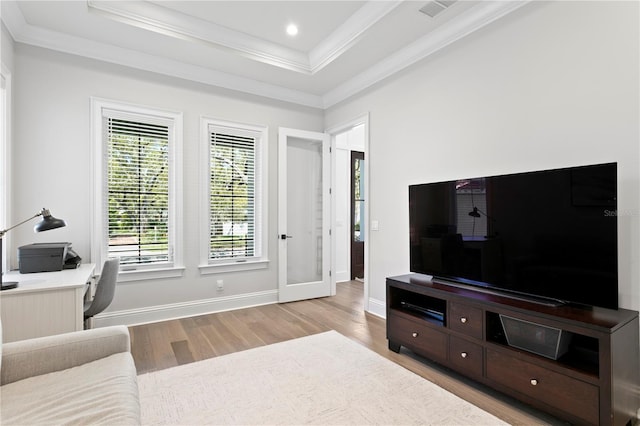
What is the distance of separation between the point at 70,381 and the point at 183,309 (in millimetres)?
2465

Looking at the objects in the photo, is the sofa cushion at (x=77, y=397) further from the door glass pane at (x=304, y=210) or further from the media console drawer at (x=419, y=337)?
the door glass pane at (x=304, y=210)

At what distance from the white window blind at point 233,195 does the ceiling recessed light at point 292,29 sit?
1.35 meters

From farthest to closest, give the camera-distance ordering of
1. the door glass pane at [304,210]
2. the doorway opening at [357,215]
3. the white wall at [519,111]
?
1. the doorway opening at [357,215]
2. the door glass pane at [304,210]
3. the white wall at [519,111]

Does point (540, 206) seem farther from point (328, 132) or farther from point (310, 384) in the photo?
point (328, 132)

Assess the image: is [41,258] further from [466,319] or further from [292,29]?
[466,319]

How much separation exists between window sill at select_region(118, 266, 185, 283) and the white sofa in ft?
6.40

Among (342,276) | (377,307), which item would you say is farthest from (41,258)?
(342,276)

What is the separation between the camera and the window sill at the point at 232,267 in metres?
3.96

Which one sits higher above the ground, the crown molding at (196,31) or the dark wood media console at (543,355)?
the crown molding at (196,31)

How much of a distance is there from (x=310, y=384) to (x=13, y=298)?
203cm

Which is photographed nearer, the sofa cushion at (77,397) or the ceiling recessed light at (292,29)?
the sofa cushion at (77,397)

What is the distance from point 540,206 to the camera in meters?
2.12

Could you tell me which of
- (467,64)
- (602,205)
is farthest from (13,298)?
(467,64)

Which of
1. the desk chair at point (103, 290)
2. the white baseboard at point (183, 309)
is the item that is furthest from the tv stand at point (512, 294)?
the desk chair at point (103, 290)
